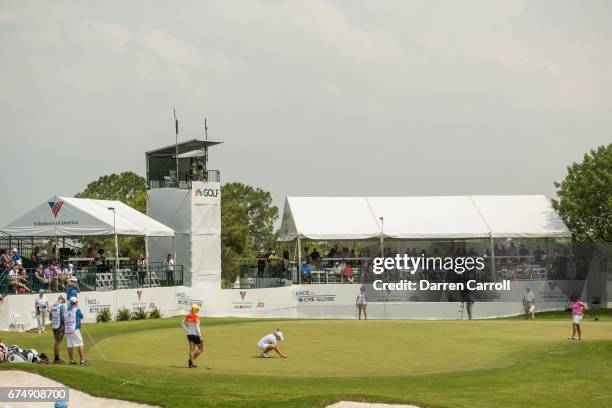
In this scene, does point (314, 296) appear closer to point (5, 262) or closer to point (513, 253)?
point (513, 253)

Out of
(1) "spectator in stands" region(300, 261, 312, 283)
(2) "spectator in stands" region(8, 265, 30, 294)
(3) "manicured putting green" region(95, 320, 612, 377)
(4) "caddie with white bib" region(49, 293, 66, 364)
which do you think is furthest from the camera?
(1) "spectator in stands" region(300, 261, 312, 283)

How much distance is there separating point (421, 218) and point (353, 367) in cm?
2945

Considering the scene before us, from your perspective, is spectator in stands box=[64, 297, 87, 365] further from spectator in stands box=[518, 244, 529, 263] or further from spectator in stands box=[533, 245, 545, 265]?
spectator in stands box=[533, 245, 545, 265]

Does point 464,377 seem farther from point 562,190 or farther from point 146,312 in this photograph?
point 562,190

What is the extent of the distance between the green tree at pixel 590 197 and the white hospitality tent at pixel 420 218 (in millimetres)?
9962

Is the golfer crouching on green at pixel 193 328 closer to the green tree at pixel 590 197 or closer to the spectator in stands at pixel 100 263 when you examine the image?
the spectator in stands at pixel 100 263

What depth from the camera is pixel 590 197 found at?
223ft

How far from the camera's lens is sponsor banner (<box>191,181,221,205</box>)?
54.4 m

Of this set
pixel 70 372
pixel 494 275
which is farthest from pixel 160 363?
pixel 494 275

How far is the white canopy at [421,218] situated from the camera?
2224 inches

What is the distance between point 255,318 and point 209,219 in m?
7.24

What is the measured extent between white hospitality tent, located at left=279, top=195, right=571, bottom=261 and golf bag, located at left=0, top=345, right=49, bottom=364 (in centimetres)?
2823

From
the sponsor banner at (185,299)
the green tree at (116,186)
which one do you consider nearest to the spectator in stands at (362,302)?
the sponsor banner at (185,299)

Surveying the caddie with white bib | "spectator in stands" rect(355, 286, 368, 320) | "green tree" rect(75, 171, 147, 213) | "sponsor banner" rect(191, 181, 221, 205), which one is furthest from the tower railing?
"green tree" rect(75, 171, 147, 213)
